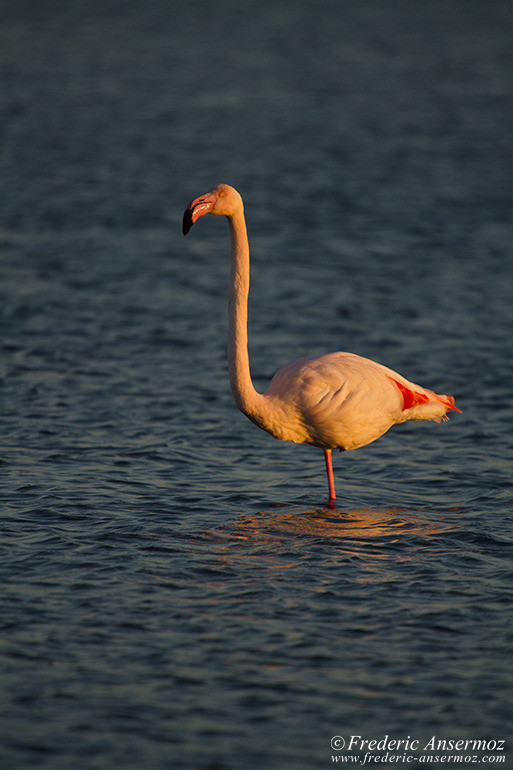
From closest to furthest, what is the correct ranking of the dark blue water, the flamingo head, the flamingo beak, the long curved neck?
1. the dark blue water
2. the flamingo beak
3. the flamingo head
4. the long curved neck

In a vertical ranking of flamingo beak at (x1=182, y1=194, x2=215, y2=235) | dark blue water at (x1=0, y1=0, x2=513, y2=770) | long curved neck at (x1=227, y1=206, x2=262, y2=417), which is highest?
flamingo beak at (x1=182, y1=194, x2=215, y2=235)

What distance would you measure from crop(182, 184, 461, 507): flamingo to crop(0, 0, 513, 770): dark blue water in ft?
2.21

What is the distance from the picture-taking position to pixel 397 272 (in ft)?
54.0

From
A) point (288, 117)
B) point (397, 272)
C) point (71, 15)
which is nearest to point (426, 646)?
point (397, 272)

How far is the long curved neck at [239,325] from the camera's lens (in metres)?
8.30

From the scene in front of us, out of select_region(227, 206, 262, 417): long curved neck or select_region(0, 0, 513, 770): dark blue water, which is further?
select_region(227, 206, 262, 417): long curved neck

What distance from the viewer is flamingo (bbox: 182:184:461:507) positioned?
328 inches

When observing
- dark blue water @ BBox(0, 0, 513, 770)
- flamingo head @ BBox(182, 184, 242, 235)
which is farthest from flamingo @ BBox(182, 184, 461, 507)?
dark blue water @ BBox(0, 0, 513, 770)

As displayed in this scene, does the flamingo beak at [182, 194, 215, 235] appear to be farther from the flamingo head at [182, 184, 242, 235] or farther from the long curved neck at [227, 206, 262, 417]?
the long curved neck at [227, 206, 262, 417]

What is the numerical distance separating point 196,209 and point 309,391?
1773 mm

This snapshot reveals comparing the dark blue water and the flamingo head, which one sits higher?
the flamingo head

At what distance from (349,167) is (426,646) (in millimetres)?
17064

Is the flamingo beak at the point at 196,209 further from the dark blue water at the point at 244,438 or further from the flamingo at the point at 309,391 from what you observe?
the dark blue water at the point at 244,438

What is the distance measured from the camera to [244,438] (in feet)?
34.8
